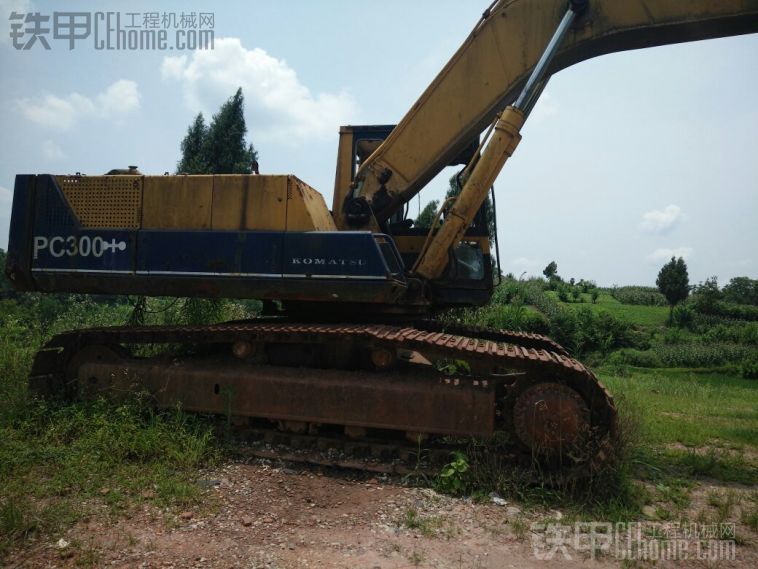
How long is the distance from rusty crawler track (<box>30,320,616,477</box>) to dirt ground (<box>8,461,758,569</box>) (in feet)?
1.79

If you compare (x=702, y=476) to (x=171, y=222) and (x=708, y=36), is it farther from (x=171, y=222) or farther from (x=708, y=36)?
(x=171, y=222)

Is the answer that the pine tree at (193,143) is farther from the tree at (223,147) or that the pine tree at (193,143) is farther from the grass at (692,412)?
the grass at (692,412)

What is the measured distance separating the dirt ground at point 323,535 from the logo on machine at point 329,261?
6.34 feet

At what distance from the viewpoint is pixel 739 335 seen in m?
17.1

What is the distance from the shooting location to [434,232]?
18.1ft

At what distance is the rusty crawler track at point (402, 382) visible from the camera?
4.24 metres

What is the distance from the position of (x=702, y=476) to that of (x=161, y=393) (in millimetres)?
5112

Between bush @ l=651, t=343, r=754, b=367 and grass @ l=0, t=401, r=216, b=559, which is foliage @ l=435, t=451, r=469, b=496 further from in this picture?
bush @ l=651, t=343, r=754, b=367

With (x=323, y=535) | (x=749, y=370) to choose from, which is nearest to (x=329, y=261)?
(x=323, y=535)

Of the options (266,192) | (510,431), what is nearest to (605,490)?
(510,431)

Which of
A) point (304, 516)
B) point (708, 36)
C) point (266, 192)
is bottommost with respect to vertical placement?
point (304, 516)

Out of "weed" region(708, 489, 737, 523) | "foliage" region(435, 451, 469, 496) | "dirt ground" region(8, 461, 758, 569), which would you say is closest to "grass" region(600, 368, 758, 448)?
"weed" region(708, 489, 737, 523)

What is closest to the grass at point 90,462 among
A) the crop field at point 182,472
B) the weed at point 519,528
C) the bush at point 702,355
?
the crop field at point 182,472

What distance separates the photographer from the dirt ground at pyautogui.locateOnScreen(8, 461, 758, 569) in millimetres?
2988
